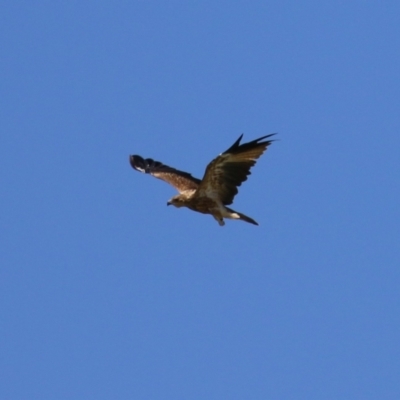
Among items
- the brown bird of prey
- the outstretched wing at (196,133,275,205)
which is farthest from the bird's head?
the outstretched wing at (196,133,275,205)

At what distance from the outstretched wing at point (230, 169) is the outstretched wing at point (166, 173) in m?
1.58

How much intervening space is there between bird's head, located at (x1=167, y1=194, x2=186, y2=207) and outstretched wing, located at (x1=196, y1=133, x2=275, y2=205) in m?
0.55

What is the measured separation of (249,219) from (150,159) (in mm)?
3835

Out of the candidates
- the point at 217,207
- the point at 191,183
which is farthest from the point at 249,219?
the point at 191,183

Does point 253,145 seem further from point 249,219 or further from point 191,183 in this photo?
point 191,183

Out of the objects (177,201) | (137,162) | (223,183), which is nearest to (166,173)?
(137,162)

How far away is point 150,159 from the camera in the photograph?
18.7m

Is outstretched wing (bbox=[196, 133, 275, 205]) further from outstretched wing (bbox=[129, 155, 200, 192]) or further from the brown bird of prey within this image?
outstretched wing (bbox=[129, 155, 200, 192])

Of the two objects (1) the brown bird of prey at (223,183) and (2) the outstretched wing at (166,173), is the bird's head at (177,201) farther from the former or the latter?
(2) the outstretched wing at (166,173)

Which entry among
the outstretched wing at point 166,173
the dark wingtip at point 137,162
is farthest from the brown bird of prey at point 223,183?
the dark wingtip at point 137,162

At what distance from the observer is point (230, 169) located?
1495 cm

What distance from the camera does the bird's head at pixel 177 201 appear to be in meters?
15.9

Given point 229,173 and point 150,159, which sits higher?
point 150,159

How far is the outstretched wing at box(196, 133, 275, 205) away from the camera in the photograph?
1473 cm
